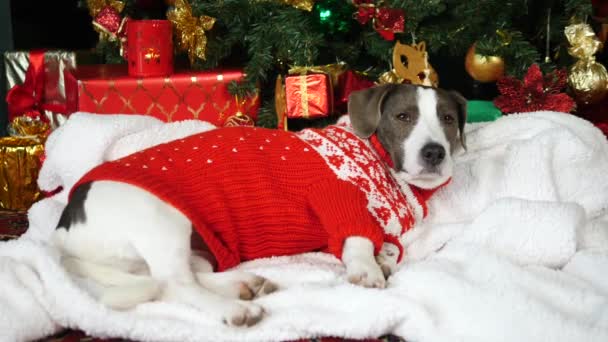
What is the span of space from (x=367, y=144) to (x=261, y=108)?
1016 mm

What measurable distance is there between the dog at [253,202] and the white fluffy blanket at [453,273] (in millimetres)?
55

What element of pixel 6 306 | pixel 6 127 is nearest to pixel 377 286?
pixel 6 306

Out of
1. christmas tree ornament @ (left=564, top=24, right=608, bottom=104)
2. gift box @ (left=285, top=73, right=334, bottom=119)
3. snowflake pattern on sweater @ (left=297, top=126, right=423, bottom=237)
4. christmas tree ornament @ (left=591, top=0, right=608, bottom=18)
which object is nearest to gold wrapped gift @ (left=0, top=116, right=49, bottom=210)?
gift box @ (left=285, top=73, right=334, bottom=119)

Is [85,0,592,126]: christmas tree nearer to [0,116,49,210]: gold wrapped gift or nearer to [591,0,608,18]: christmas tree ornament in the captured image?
[591,0,608,18]: christmas tree ornament

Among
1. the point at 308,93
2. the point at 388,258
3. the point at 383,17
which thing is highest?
the point at 383,17

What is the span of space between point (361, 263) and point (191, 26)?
172 centimetres

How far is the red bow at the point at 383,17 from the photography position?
8.32ft

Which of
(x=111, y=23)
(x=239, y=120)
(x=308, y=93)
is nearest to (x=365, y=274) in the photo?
(x=308, y=93)

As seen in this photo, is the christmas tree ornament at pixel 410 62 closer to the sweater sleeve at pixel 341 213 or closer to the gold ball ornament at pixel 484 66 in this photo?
the gold ball ornament at pixel 484 66

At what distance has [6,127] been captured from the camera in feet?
11.3

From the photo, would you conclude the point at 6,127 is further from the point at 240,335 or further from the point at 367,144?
the point at 240,335

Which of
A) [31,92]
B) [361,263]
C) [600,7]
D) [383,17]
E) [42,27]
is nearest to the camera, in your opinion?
[361,263]

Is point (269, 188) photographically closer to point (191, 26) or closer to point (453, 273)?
point (453, 273)

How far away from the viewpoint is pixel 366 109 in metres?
2.08
